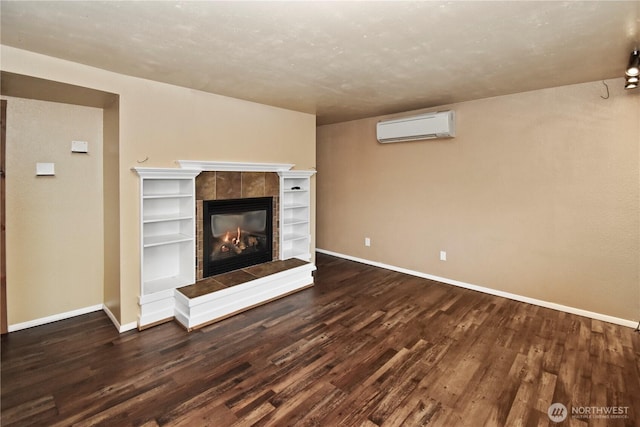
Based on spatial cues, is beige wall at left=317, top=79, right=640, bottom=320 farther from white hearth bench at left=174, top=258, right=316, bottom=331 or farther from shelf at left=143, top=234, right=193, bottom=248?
shelf at left=143, top=234, right=193, bottom=248

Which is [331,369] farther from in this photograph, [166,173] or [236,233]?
[166,173]

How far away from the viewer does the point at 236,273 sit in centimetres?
372

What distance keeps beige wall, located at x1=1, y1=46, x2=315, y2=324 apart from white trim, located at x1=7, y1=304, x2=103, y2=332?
0.21m

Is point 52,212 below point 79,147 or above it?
below

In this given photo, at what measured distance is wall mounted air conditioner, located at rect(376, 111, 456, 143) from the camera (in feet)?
13.0

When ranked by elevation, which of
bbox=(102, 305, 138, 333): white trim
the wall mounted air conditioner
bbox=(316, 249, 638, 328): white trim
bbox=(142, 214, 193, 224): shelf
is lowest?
bbox=(102, 305, 138, 333): white trim

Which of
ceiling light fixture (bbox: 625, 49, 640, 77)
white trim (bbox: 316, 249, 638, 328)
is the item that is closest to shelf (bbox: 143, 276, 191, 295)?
white trim (bbox: 316, 249, 638, 328)

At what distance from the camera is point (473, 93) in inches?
141

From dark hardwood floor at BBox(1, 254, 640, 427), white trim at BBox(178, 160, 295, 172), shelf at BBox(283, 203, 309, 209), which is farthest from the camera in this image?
shelf at BBox(283, 203, 309, 209)

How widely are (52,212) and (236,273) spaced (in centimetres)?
192

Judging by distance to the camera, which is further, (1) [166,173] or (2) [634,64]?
(1) [166,173]

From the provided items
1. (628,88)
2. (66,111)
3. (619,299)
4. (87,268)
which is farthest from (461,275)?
(66,111)

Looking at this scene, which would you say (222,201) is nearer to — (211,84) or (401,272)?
(211,84)

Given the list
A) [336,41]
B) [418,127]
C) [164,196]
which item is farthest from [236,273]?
[418,127]
